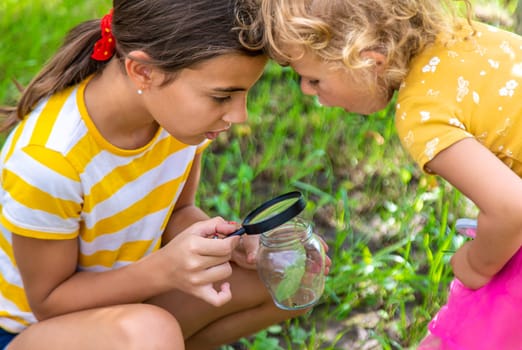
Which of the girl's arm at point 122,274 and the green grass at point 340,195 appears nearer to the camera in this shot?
the girl's arm at point 122,274

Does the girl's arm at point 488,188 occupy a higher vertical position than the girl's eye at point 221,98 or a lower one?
lower

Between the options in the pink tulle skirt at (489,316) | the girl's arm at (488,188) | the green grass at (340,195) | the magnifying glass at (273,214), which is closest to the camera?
the girl's arm at (488,188)

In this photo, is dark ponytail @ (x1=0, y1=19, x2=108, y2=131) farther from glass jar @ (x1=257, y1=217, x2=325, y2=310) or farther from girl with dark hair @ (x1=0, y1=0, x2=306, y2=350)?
glass jar @ (x1=257, y1=217, x2=325, y2=310)

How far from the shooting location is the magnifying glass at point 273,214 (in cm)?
163

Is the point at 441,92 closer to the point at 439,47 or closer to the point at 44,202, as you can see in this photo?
the point at 439,47

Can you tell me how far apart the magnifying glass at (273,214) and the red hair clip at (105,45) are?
→ 0.47 meters

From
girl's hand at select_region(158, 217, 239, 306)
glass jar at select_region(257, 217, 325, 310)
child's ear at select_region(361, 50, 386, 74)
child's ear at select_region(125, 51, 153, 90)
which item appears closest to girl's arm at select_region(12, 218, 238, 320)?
girl's hand at select_region(158, 217, 239, 306)

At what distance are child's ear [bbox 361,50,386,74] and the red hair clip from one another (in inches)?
21.3

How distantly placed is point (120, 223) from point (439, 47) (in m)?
0.81

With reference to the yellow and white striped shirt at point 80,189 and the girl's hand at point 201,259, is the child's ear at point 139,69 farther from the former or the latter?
the girl's hand at point 201,259

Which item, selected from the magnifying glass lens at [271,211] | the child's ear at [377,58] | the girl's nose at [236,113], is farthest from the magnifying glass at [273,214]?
the child's ear at [377,58]

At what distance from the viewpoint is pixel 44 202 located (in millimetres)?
1688

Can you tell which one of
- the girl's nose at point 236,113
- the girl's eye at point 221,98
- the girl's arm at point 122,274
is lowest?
the girl's arm at point 122,274

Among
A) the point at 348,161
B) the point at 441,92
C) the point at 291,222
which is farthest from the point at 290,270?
the point at 348,161
